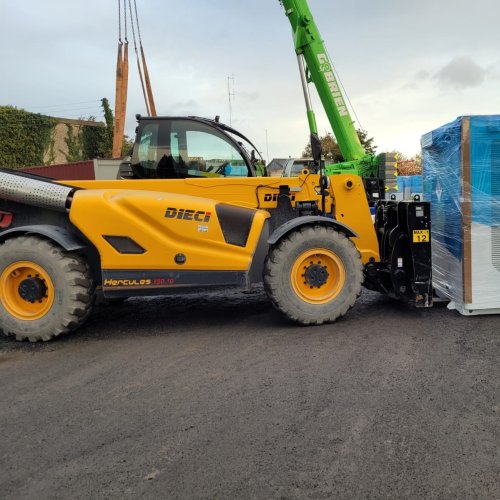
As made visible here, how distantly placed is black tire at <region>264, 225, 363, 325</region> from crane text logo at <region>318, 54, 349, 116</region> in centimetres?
434

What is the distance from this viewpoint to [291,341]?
4.75 meters

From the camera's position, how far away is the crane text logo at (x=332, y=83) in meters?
8.59

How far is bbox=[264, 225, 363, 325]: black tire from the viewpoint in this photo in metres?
5.08

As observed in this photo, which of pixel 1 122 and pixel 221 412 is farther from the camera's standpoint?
pixel 1 122

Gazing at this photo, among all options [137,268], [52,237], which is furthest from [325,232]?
[52,237]

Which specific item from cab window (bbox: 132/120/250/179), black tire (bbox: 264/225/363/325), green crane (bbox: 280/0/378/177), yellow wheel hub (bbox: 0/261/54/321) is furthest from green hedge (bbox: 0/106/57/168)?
black tire (bbox: 264/225/363/325)

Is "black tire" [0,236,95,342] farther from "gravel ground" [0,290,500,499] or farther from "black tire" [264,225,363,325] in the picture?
"black tire" [264,225,363,325]

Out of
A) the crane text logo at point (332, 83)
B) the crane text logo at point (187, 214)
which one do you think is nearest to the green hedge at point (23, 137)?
the crane text logo at point (332, 83)

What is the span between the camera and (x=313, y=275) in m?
5.20

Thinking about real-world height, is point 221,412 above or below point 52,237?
below

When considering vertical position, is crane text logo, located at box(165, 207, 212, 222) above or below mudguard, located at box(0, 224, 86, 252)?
above

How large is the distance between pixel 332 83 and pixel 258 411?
6986 millimetres

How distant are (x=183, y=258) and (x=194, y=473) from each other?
2693mm

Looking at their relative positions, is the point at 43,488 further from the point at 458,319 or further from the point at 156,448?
the point at 458,319
